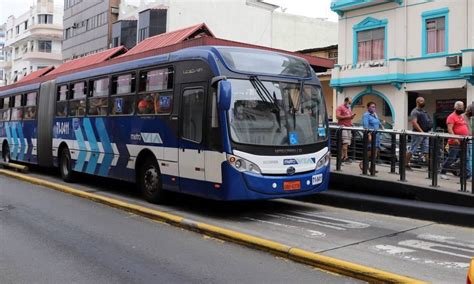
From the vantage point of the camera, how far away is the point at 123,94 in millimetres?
11711

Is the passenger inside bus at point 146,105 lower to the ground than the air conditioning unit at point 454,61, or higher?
lower

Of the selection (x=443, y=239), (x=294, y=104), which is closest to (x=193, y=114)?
(x=294, y=104)

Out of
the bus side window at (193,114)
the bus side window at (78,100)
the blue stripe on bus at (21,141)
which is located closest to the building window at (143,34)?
the blue stripe on bus at (21,141)

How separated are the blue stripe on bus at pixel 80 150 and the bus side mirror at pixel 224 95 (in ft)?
20.9

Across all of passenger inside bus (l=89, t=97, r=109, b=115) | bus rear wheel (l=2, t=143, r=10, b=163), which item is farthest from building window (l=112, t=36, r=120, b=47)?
passenger inside bus (l=89, t=97, r=109, b=115)

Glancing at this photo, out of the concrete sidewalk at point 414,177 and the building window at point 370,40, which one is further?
the building window at point 370,40

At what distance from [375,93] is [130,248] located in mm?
21160

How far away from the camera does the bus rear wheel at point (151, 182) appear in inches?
408

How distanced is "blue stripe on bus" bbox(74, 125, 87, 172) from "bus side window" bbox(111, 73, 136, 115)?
A: 6.79ft

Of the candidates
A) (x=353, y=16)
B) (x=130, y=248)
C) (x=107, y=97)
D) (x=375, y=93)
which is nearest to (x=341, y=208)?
(x=130, y=248)

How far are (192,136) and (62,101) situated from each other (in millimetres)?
7348

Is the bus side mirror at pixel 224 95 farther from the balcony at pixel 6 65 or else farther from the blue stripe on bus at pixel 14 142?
the balcony at pixel 6 65

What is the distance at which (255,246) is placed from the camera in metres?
7.06

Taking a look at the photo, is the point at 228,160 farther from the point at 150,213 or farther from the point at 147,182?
the point at 147,182
